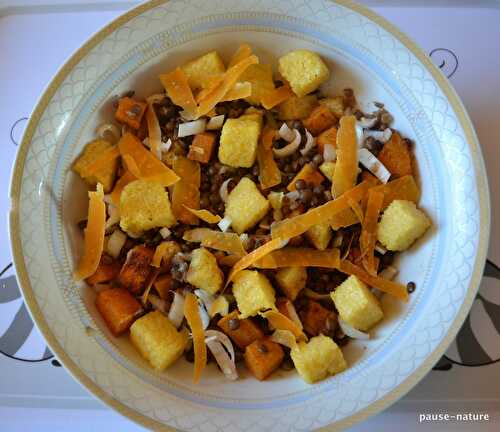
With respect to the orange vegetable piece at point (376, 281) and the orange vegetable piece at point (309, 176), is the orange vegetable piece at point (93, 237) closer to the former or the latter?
the orange vegetable piece at point (309, 176)

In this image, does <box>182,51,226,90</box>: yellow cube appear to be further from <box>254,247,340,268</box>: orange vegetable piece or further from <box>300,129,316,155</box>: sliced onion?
<box>254,247,340,268</box>: orange vegetable piece

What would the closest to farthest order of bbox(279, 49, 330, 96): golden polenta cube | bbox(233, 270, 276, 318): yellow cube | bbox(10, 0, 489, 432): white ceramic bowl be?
bbox(10, 0, 489, 432): white ceramic bowl
bbox(233, 270, 276, 318): yellow cube
bbox(279, 49, 330, 96): golden polenta cube

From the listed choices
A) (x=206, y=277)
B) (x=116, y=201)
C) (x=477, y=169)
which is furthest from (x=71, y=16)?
(x=477, y=169)

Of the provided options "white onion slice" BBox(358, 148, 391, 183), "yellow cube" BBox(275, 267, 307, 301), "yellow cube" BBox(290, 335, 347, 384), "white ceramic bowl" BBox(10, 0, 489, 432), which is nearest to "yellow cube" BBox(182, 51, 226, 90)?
"white ceramic bowl" BBox(10, 0, 489, 432)

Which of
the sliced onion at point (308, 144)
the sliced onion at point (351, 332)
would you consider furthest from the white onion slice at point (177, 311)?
the sliced onion at point (308, 144)

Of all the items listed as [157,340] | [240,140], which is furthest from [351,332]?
[240,140]

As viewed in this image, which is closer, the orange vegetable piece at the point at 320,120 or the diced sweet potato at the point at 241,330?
the diced sweet potato at the point at 241,330

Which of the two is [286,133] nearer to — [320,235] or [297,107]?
[297,107]
